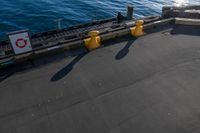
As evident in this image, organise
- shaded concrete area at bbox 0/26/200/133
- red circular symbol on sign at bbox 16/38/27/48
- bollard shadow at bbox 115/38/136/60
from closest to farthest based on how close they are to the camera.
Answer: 1. shaded concrete area at bbox 0/26/200/133
2. red circular symbol on sign at bbox 16/38/27/48
3. bollard shadow at bbox 115/38/136/60

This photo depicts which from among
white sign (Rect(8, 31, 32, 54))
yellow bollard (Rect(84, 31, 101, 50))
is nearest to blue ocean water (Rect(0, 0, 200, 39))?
yellow bollard (Rect(84, 31, 101, 50))

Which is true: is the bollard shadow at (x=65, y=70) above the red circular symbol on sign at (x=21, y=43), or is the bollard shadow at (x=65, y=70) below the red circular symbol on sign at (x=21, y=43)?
below

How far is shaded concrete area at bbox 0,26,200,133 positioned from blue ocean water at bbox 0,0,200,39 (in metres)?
11.7

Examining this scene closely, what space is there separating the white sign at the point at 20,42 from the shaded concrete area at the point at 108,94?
951mm

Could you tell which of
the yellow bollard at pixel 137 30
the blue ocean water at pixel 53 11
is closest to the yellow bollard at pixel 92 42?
the yellow bollard at pixel 137 30

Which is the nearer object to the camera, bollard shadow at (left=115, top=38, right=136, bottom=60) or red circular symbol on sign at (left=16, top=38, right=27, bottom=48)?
red circular symbol on sign at (left=16, top=38, right=27, bottom=48)

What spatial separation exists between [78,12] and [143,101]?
18613 millimetres

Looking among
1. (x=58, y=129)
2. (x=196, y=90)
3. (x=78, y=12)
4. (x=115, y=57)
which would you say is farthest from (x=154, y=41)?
(x=78, y=12)

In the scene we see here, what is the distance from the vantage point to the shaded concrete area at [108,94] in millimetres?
6039

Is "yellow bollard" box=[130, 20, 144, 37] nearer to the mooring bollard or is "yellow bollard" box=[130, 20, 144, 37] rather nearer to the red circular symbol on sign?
the mooring bollard

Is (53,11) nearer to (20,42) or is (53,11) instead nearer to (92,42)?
(92,42)

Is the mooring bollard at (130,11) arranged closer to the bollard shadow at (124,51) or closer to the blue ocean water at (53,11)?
the bollard shadow at (124,51)

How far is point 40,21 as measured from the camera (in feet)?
66.1

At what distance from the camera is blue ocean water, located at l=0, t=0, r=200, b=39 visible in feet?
63.7
